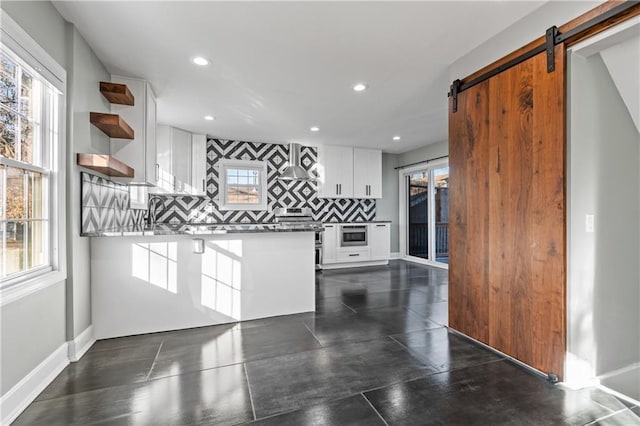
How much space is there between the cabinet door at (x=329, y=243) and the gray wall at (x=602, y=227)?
4.19 metres

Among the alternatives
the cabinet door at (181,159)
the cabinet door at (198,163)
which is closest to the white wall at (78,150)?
the cabinet door at (181,159)

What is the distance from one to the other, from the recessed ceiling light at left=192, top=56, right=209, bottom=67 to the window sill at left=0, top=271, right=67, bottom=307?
205 cm

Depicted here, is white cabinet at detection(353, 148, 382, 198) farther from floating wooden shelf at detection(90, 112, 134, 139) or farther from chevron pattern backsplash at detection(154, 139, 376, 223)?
floating wooden shelf at detection(90, 112, 134, 139)

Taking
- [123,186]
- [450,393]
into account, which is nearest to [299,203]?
[123,186]

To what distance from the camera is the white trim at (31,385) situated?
1552 millimetres

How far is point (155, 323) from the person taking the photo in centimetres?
273

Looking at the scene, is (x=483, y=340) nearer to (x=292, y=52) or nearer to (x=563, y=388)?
(x=563, y=388)

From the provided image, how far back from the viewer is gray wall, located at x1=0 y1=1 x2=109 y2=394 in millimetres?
1622

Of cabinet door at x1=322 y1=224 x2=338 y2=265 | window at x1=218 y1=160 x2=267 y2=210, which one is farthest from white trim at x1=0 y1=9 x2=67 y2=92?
cabinet door at x1=322 y1=224 x2=338 y2=265

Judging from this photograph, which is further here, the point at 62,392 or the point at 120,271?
the point at 120,271

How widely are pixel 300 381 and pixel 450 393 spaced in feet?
3.09

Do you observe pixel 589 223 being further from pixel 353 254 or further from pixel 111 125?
pixel 353 254

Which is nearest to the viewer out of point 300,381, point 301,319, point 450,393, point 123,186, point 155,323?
point 450,393

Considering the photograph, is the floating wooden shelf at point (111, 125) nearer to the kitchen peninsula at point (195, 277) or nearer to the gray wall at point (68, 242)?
the gray wall at point (68, 242)
